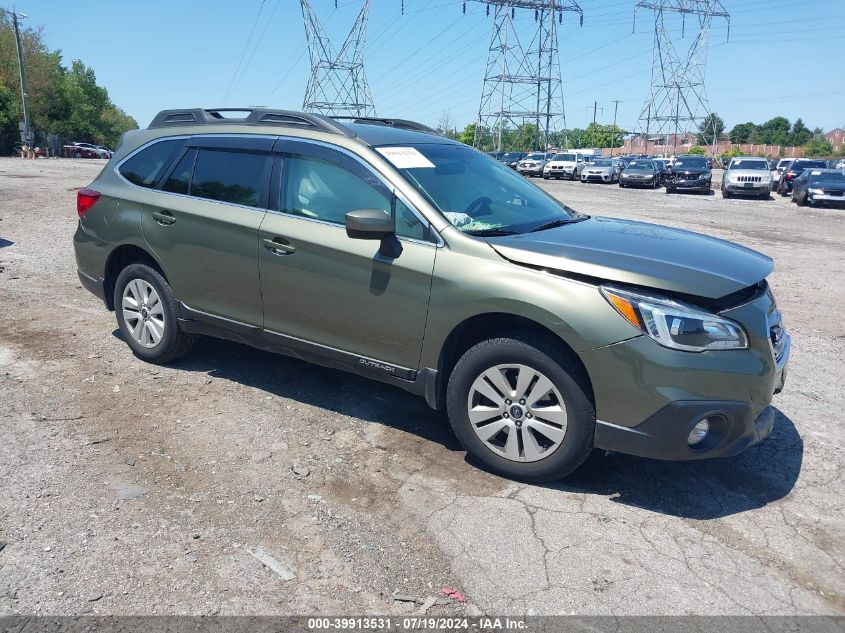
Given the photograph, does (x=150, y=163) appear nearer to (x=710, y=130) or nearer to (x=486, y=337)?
(x=486, y=337)

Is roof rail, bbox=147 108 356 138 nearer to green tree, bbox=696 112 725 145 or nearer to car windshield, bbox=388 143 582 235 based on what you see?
car windshield, bbox=388 143 582 235

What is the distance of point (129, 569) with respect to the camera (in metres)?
3.08

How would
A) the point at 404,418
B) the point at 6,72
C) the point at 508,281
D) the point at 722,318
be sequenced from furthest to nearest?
the point at 6,72, the point at 404,418, the point at 508,281, the point at 722,318

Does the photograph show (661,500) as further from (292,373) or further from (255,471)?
(292,373)

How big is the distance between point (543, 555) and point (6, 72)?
78461 mm

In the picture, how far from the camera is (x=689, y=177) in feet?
101

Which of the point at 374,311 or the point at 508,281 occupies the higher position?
the point at 508,281

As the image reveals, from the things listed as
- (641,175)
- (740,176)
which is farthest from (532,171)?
(740,176)

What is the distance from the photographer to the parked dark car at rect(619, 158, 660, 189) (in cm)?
3456

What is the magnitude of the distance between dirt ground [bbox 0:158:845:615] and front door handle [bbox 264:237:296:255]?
1.10 meters

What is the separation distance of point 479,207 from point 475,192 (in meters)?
0.17

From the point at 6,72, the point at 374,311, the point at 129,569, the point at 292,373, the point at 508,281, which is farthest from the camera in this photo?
the point at 6,72

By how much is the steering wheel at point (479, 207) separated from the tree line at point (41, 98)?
65692 mm

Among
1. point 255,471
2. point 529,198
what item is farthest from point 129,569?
point 529,198
